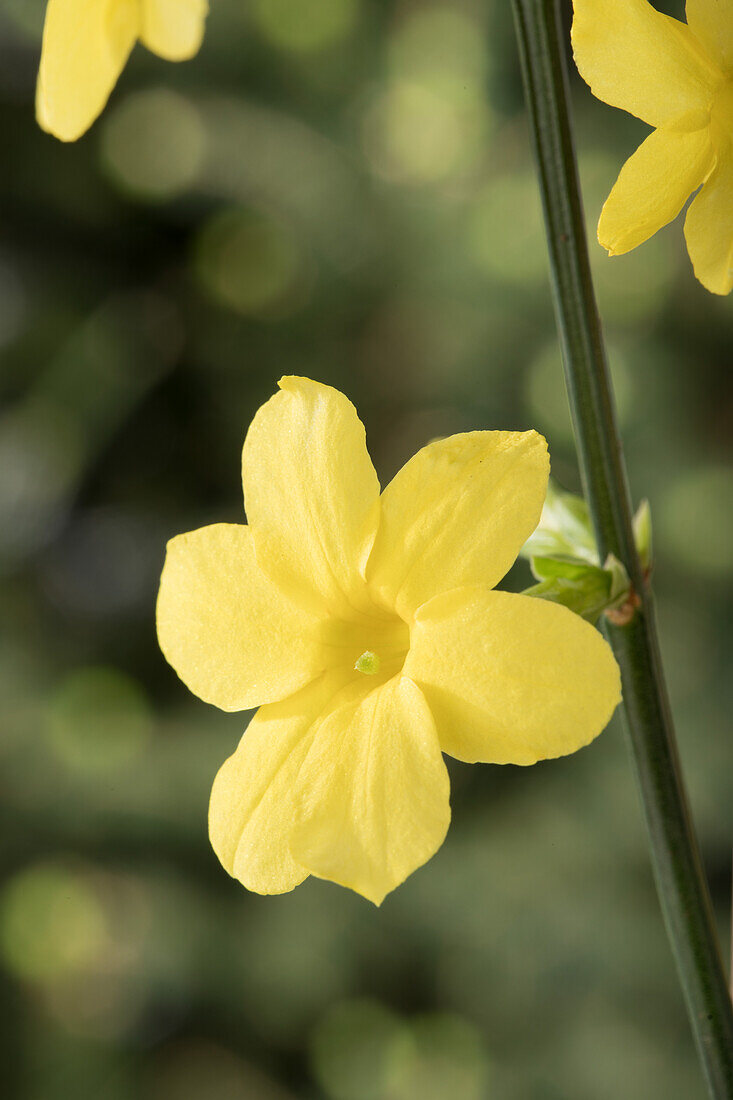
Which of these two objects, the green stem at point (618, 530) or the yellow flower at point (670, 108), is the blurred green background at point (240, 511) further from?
the yellow flower at point (670, 108)

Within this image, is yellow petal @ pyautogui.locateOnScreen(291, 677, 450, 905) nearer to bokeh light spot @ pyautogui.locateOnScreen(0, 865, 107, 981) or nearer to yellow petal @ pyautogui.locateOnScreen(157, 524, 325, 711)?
yellow petal @ pyautogui.locateOnScreen(157, 524, 325, 711)

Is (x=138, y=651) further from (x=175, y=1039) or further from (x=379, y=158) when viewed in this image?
(x=379, y=158)

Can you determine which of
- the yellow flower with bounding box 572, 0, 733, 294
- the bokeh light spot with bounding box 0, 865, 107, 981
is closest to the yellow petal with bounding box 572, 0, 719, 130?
the yellow flower with bounding box 572, 0, 733, 294

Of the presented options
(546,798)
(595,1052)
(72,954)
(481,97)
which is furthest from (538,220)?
(72,954)

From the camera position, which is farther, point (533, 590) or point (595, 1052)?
point (595, 1052)

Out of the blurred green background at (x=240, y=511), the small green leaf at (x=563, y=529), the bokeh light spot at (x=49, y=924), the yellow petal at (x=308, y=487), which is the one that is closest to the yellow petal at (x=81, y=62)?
the yellow petal at (x=308, y=487)

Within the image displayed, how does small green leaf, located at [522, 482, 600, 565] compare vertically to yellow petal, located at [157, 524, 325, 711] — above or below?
below
